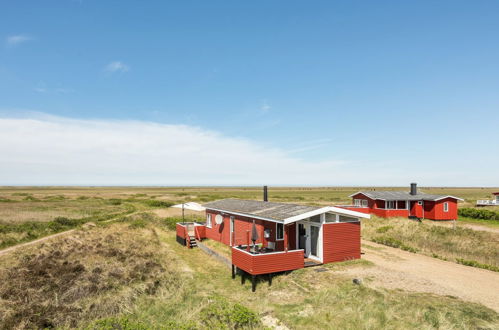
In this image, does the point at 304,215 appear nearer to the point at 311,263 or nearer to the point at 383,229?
the point at 311,263

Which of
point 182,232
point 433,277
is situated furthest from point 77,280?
point 433,277

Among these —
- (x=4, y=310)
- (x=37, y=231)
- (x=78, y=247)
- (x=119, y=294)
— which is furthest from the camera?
(x=37, y=231)

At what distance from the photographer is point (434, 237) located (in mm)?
25000

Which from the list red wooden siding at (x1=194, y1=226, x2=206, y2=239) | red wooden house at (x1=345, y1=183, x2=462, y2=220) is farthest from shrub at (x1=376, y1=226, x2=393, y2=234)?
red wooden siding at (x1=194, y1=226, x2=206, y2=239)

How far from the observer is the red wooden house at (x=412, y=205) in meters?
35.1

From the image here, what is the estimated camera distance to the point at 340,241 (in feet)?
55.2

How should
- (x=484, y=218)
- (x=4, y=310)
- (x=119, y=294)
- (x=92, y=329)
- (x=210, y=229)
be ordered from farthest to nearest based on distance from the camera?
(x=484, y=218) < (x=210, y=229) < (x=119, y=294) < (x=4, y=310) < (x=92, y=329)

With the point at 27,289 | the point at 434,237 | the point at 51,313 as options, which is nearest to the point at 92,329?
the point at 51,313

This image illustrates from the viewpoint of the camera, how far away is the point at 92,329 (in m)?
8.74

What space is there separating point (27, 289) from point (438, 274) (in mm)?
19930

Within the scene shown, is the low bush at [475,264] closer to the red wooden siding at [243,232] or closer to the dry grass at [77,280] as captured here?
the red wooden siding at [243,232]

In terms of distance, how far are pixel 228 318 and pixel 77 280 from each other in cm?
905

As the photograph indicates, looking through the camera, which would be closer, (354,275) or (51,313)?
(51,313)

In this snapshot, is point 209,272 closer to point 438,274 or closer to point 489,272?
point 438,274
